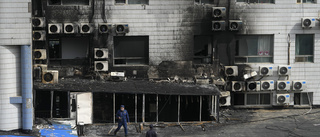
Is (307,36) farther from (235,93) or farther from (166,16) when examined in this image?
(166,16)

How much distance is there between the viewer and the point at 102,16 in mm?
24922

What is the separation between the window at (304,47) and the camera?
26297 millimetres

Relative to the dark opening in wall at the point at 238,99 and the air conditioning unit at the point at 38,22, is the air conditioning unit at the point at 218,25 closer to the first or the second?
the dark opening in wall at the point at 238,99

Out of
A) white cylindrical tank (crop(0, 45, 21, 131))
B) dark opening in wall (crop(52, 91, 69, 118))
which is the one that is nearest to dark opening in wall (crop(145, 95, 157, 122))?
dark opening in wall (crop(52, 91, 69, 118))

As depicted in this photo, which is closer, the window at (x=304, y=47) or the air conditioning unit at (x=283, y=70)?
the air conditioning unit at (x=283, y=70)

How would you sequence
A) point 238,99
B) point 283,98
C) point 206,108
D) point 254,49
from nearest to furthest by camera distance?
point 206,108, point 283,98, point 254,49, point 238,99

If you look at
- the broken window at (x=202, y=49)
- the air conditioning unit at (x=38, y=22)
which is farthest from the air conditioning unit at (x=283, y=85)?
the air conditioning unit at (x=38, y=22)

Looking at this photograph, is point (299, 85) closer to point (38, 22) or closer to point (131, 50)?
point (131, 50)

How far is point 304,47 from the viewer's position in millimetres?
26406

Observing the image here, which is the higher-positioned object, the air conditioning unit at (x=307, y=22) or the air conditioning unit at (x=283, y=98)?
the air conditioning unit at (x=307, y=22)

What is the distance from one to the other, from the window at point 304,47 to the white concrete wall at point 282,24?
261mm

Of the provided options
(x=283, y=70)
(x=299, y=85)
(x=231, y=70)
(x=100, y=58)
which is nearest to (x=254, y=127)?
(x=231, y=70)

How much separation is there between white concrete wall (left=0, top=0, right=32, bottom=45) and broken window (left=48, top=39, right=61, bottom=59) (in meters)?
4.64

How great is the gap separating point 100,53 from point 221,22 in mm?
6921
